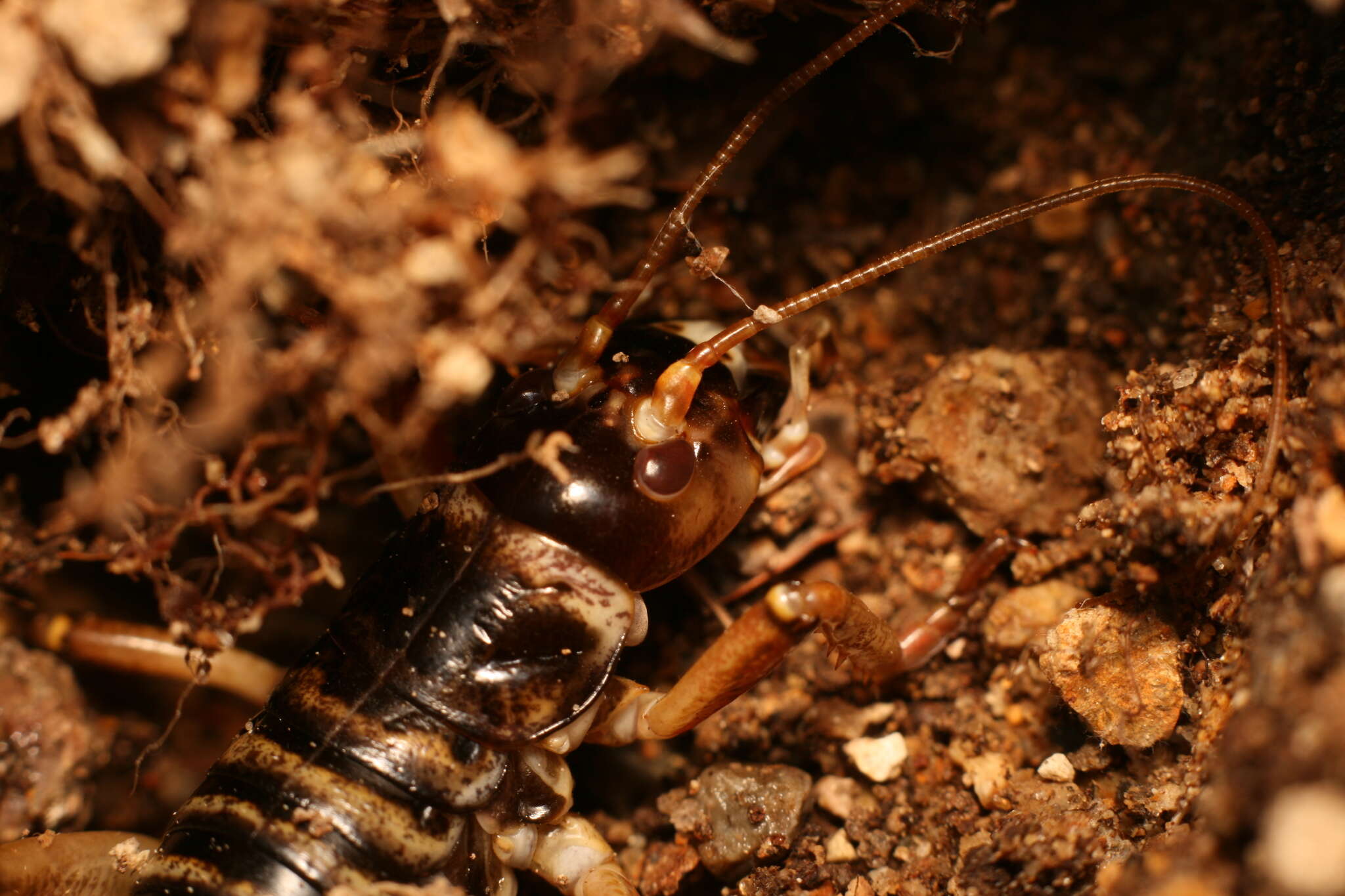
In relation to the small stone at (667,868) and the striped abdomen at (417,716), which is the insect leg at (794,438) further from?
the small stone at (667,868)

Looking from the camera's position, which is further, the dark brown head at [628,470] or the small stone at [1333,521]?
the dark brown head at [628,470]

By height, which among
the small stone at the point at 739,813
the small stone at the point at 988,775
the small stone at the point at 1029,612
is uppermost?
the small stone at the point at 1029,612

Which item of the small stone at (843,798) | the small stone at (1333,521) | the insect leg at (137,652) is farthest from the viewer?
the insect leg at (137,652)

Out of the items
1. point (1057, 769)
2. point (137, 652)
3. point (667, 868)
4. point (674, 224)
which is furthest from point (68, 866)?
point (1057, 769)

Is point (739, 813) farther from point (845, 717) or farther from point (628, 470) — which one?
point (628, 470)

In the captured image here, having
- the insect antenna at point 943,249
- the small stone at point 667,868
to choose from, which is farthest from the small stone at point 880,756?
the insect antenna at point 943,249

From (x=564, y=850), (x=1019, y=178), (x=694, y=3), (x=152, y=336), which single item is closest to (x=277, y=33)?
(x=152, y=336)

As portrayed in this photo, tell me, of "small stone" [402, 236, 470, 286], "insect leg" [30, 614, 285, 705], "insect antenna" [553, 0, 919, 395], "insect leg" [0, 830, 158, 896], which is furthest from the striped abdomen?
"small stone" [402, 236, 470, 286]

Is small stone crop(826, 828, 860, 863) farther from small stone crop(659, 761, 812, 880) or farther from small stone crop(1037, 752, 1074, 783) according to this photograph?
small stone crop(1037, 752, 1074, 783)
